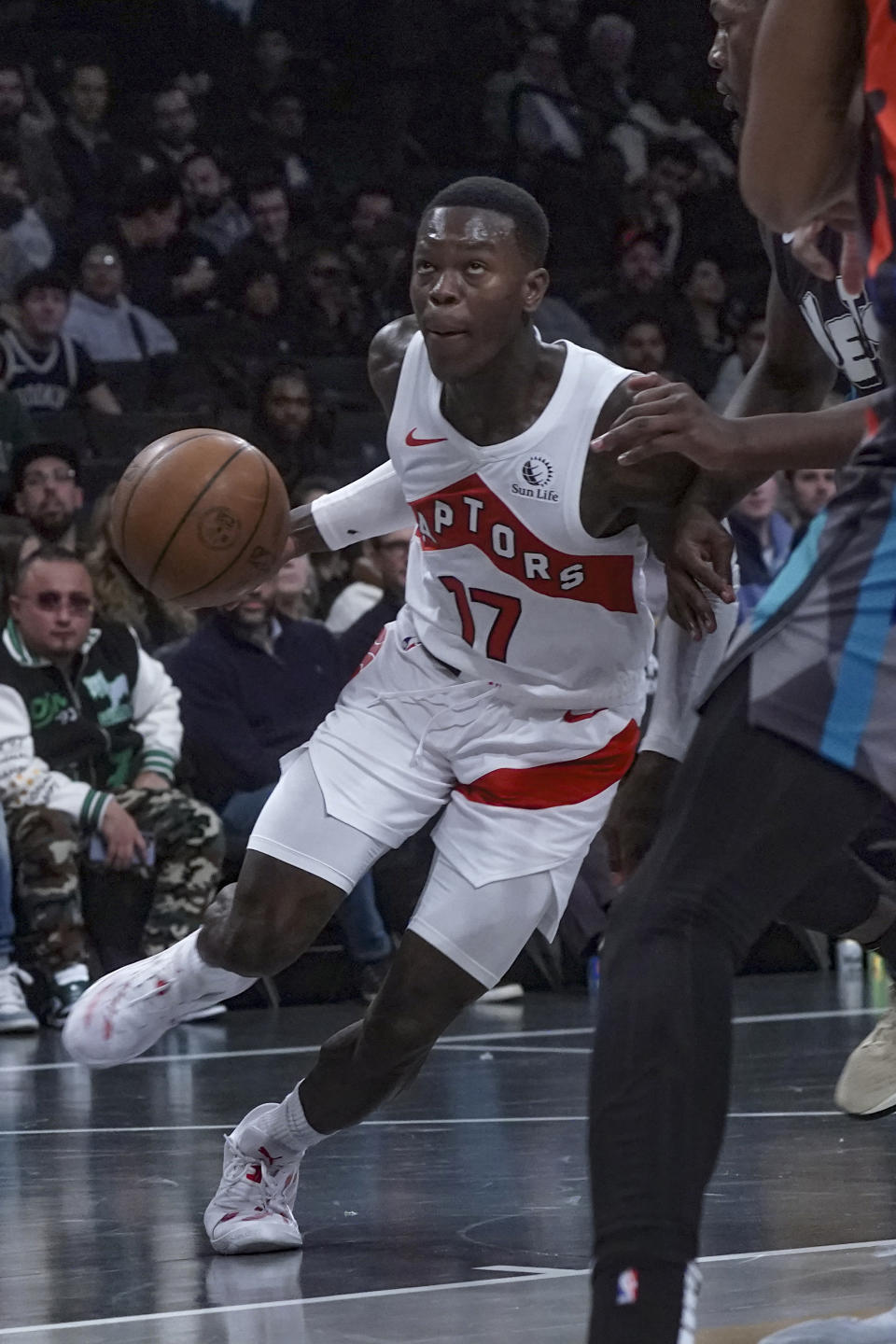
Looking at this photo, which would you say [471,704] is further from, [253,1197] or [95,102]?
[95,102]

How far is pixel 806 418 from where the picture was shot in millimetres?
2418

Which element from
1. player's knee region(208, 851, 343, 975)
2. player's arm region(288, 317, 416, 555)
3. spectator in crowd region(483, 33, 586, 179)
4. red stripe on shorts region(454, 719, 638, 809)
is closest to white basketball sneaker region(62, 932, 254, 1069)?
player's knee region(208, 851, 343, 975)

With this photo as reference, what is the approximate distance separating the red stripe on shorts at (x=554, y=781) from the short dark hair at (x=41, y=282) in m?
6.51

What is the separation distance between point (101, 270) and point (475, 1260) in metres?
7.88

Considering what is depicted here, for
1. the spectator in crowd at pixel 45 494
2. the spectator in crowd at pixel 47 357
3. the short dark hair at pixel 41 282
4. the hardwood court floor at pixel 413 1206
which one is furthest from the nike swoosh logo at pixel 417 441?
the short dark hair at pixel 41 282

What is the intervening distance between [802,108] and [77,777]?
225 inches

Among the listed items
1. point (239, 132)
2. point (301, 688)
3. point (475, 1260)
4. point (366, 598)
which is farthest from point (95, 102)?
point (475, 1260)

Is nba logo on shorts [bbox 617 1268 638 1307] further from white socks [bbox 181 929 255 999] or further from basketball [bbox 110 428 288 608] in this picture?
basketball [bbox 110 428 288 608]

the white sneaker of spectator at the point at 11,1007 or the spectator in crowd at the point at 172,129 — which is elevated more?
the spectator in crowd at the point at 172,129

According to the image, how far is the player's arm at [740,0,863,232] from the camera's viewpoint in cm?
190

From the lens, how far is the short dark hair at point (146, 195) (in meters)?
11.2

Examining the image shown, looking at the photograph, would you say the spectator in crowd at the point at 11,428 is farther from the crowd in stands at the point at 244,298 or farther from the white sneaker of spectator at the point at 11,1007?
the white sneaker of spectator at the point at 11,1007

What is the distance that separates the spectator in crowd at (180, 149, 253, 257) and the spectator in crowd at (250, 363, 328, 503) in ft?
6.76

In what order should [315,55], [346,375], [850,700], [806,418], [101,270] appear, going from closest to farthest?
[850,700], [806,418], [101,270], [346,375], [315,55]
